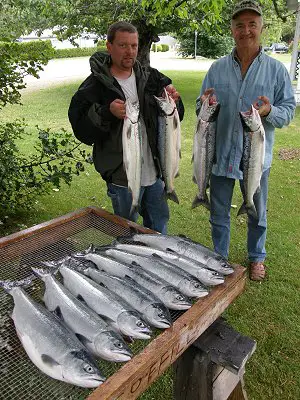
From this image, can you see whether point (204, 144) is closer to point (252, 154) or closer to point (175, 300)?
point (252, 154)

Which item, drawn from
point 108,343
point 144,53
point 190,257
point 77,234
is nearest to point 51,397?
point 108,343

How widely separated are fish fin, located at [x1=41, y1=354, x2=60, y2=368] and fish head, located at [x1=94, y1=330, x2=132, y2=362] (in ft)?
0.70

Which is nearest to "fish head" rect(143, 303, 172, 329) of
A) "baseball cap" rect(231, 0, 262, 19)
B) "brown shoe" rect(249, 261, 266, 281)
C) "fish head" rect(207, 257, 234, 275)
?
"fish head" rect(207, 257, 234, 275)

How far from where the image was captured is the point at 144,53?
12141 millimetres

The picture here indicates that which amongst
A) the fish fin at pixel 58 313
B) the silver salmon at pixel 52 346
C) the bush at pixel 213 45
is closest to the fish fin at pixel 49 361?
the silver salmon at pixel 52 346

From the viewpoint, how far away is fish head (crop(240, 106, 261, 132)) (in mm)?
3102

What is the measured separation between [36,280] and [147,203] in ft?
5.46

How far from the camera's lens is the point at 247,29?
3395mm

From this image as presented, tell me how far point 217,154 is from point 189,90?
14.5 m

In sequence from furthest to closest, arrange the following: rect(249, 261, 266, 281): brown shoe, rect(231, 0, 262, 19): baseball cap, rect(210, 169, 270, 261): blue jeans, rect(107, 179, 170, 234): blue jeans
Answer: rect(249, 261, 266, 281): brown shoe → rect(210, 169, 270, 261): blue jeans → rect(107, 179, 170, 234): blue jeans → rect(231, 0, 262, 19): baseball cap

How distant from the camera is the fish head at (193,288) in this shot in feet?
7.68

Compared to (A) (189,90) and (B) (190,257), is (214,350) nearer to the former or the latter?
(B) (190,257)

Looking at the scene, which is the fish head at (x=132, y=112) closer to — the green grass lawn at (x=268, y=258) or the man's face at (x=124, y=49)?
the man's face at (x=124, y=49)

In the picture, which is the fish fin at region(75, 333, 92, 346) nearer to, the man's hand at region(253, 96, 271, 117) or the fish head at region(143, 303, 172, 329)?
the fish head at region(143, 303, 172, 329)
